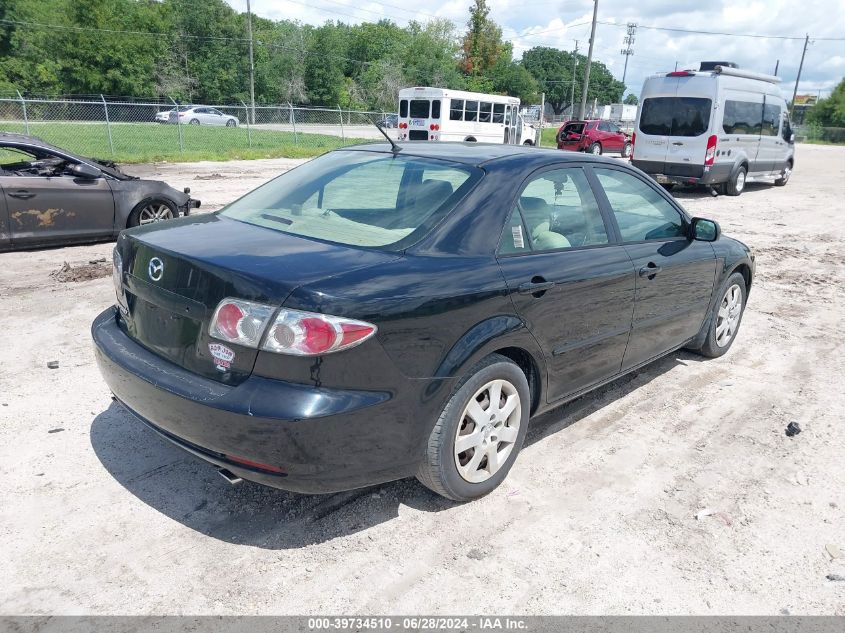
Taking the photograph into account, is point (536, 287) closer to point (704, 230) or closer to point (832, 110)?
point (704, 230)

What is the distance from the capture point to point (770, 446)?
4.05 meters

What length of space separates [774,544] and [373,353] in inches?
81.8

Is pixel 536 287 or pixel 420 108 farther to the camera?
pixel 420 108

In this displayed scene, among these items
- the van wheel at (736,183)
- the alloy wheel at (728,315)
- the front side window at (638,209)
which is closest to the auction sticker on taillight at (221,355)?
the front side window at (638,209)

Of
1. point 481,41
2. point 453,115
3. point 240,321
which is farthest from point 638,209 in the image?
point 481,41

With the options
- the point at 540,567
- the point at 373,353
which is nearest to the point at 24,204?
the point at 373,353

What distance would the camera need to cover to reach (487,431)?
324 cm

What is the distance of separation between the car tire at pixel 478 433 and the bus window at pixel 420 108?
83.7ft

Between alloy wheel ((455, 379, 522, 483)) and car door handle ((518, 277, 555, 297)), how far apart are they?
1.49ft

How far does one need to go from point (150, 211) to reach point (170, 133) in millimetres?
24628

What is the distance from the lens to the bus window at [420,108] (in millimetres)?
27344

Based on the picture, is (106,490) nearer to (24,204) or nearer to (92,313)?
(92,313)

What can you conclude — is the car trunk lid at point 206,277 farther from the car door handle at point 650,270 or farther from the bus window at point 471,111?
the bus window at point 471,111

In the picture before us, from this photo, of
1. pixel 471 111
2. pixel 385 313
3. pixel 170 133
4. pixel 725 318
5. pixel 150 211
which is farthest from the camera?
pixel 170 133
